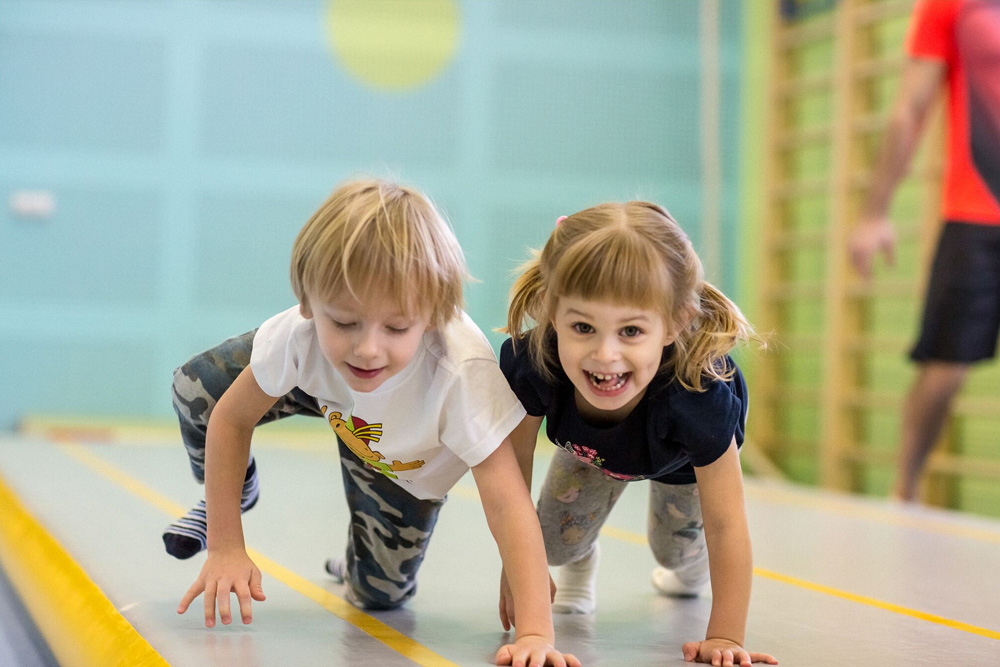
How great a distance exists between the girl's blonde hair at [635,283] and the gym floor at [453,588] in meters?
Result: 0.32

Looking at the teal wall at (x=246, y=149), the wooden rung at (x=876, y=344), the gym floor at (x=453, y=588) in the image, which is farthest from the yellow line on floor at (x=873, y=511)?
the teal wall at (x=246, y=149)

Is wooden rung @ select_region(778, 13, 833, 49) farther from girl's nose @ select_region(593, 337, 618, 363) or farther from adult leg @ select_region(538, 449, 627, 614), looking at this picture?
girl's nose @ select_region(593, 337, 618, 363)

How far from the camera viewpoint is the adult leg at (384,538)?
1.38m

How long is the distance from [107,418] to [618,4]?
8.44 feet

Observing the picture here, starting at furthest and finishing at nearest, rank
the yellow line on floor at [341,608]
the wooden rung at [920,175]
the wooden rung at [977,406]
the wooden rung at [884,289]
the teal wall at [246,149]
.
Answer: the teal wall at [246,149] < the wooden rung at [884,289] < the wooden rung at [920,175] < the wooden rung at [977,406] < the yellow line on floor at [341,608]

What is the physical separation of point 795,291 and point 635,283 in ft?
10.8

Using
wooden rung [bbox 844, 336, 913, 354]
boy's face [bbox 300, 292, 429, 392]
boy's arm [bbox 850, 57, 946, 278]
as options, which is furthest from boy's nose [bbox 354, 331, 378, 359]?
wooden rung [bbox 844, 336, 913, 354]

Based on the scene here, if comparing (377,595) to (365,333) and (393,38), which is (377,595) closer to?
(365,333)

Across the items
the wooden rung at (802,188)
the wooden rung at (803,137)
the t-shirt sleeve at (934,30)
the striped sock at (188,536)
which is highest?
the t-shirt sleeve at (934,30)

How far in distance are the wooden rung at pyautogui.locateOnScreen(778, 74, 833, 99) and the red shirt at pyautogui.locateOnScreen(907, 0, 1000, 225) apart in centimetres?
122

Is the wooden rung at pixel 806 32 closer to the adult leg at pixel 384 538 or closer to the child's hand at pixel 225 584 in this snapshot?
the adult leg at pixel 384 538

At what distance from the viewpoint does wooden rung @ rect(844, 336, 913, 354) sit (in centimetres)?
365

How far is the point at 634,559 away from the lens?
6.13 ft

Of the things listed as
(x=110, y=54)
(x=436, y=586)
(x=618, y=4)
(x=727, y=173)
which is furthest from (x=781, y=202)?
(x=436, y=586)
